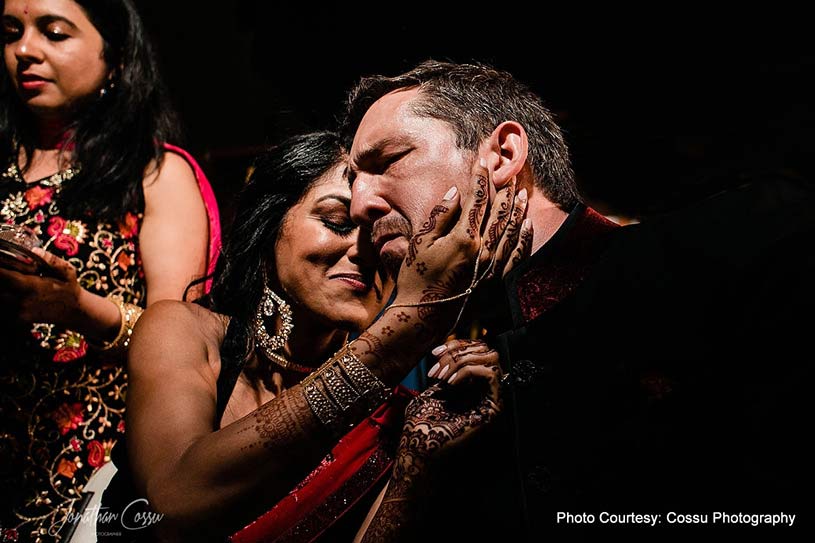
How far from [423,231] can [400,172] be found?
23cm

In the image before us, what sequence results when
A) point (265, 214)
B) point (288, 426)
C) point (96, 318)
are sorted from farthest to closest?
point (265, 214)
point (96, 318)
point (288, 426)

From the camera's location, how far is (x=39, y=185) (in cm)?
234

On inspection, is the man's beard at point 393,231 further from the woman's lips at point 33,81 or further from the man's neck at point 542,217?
the woman's lips at point 33,81

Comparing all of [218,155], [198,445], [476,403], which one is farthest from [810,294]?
[218,155]

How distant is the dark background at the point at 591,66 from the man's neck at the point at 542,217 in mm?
230

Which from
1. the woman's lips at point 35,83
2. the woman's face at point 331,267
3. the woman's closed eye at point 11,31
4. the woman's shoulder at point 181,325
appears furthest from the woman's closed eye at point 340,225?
the woman's closed eye at point 11,31

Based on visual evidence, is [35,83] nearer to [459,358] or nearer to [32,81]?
[32,81]

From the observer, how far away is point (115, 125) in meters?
2.42

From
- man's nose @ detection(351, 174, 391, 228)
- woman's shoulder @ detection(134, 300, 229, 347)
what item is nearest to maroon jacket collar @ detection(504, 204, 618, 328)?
man's nose @ detection(351, 174, 391, 228)

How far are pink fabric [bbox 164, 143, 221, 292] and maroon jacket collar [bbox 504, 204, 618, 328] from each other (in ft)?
3.37

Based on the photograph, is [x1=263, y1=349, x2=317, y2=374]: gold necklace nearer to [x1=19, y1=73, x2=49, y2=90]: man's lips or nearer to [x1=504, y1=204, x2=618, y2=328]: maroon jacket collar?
[x1=504, y1=204, x2=618, y2=328]: maroon jacket collar

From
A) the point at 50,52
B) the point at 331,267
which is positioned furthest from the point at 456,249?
the point at 50,52

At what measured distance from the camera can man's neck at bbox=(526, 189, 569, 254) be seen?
1.69 metres

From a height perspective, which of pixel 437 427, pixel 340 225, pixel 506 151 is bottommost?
pixel 437 427
